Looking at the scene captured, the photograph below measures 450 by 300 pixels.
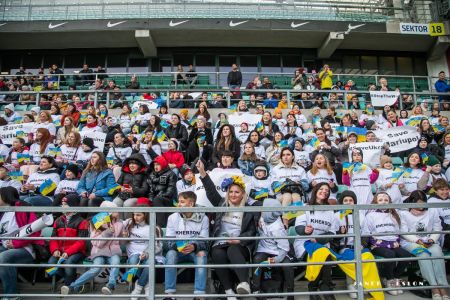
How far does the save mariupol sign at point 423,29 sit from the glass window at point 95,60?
12.9 m

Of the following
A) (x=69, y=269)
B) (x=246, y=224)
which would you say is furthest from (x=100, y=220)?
(x=246, y=224)

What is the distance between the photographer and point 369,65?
20.0 metres

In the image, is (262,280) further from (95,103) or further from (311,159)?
(95,103)

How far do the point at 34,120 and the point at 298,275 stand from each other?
8281mm

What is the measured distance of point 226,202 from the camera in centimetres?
557

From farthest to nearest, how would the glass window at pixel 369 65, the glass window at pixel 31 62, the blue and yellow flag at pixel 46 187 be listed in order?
the glass window at pixel 369 65, the glass window at pixel 31 62, the blue and yellow flag at pixel 46 187

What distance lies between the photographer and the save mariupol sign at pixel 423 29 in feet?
59.9

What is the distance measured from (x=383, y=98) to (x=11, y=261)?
10.4 metres

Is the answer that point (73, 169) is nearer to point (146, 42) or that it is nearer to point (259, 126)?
point (259, 126)

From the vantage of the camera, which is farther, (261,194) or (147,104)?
(147,104)

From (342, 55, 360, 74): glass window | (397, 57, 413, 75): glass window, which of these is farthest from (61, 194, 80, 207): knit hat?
(397, 57, 413, 75): glass window

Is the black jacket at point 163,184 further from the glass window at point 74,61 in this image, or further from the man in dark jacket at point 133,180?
the glass window at point 74,61

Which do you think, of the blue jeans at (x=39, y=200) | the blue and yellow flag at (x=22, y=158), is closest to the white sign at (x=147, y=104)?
the blue and yellow flag at (x=22, y=158)

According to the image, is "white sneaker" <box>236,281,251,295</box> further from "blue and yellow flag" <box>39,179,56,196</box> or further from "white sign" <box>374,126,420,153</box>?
"white sign" <box>374,126,420,153</box>
